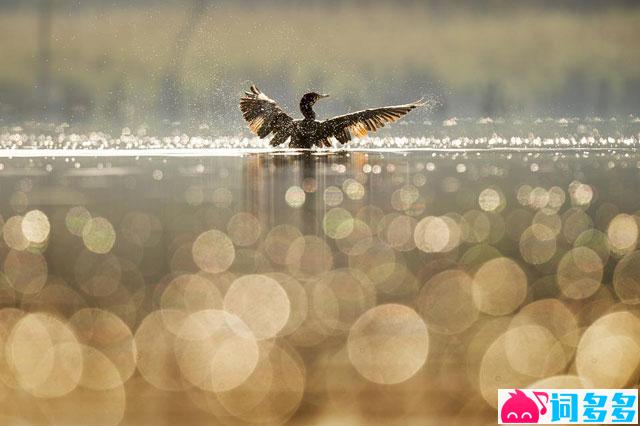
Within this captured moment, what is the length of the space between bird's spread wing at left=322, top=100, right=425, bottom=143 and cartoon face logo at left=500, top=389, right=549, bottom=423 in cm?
2567

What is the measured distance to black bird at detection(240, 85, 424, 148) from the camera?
104ft

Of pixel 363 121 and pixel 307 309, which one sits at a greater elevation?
pixel 363 121

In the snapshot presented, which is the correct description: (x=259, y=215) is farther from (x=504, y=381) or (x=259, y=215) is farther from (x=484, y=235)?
(x=504, y=381)

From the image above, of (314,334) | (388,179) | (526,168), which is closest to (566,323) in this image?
(314,334)

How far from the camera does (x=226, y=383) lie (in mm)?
5383

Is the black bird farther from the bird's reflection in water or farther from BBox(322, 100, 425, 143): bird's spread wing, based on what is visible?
the bird's reflection in water

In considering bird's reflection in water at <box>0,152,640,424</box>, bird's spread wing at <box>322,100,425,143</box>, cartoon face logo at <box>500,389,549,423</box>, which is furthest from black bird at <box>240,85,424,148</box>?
cartoon face logo at <box>500,389,549,423</box>

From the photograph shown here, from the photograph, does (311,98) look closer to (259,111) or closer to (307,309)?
(259,111)

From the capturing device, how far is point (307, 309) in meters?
7.27

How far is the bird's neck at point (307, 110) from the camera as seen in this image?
115 ft

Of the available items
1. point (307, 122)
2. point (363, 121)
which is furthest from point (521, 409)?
Result: point (307, 122)

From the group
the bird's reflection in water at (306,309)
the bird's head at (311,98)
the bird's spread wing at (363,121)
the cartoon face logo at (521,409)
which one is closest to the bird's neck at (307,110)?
the bird's head at (311,98)

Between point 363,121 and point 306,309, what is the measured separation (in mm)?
25017

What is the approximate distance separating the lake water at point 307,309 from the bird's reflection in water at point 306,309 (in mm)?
20
